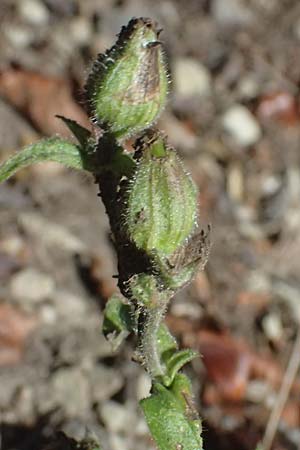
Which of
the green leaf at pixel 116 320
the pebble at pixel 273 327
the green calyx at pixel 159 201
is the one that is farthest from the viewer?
the pebble at pixel 273 327

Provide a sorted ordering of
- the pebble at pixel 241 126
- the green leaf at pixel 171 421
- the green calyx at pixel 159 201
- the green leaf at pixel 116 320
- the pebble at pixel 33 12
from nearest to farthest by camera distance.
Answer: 1. the green calyx at pixel 159 201
2. the green leaf at pixel 171 421
3. the green leaf at pixel 116 320
4. the pebble at pixel 241 126
5. the pebble at pixel 33 12

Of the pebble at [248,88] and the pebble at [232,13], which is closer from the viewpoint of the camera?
the pebble at [248,88]

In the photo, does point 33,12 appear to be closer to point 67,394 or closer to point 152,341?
point 67,394

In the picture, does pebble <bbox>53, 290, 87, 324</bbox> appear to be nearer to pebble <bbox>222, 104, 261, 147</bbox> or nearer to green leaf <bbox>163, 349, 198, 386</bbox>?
green leaf <bbox>163, 349, 198, 386</bbox>

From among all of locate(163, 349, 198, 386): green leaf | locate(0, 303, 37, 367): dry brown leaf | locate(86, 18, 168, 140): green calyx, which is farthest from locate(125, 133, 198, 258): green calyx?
locate(0, 303, 37, 367): dry brown leaf

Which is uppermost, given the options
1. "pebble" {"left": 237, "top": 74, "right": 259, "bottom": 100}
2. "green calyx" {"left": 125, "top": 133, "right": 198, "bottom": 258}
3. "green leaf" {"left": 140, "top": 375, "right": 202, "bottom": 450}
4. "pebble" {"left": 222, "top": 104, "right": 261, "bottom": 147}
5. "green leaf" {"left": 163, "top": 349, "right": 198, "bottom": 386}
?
"pebble" {"left": 237, "top": 74, "right": 259, "bottom": 100}

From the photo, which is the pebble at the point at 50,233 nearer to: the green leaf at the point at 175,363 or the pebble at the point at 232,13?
the green leaf at the point at 175,363

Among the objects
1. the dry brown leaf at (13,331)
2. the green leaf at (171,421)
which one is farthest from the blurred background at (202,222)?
the green leaf at (171,421)
